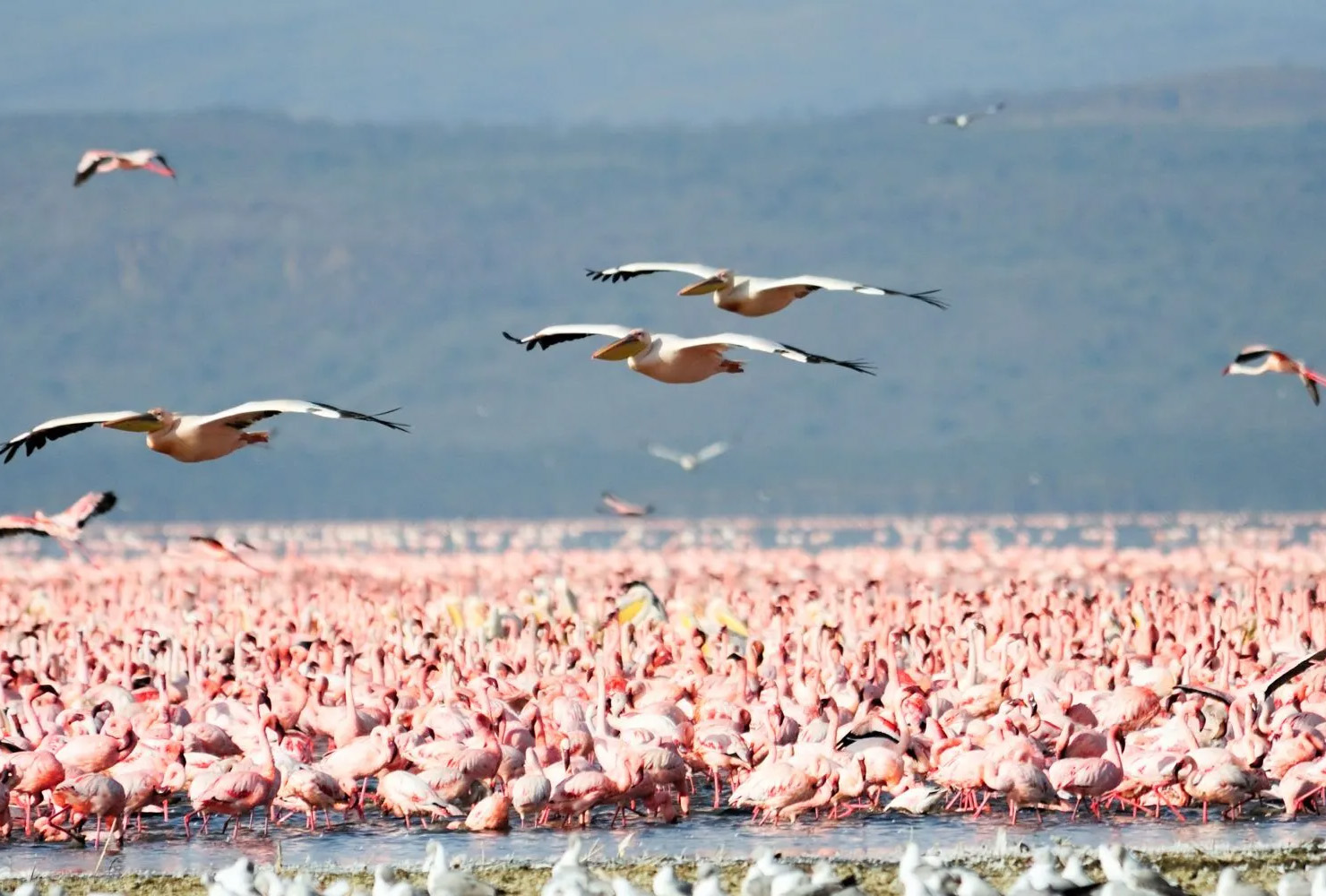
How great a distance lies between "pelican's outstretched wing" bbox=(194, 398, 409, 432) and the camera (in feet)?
33.3

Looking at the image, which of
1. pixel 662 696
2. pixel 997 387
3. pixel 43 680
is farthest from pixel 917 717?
pixel 997 387

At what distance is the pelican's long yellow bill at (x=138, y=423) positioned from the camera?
36.7ft

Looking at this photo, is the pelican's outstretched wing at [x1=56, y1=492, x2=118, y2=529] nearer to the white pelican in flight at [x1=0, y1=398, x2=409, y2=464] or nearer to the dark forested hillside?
the white pelican in flight at [x1=0, y1=398, x2=409, y2=464]

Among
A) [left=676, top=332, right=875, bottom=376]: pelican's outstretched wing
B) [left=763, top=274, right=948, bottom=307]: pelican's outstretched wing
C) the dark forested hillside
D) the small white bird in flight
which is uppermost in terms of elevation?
the dark forested hillside

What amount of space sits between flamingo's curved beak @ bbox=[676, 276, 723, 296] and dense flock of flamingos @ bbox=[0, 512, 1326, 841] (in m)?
2.19

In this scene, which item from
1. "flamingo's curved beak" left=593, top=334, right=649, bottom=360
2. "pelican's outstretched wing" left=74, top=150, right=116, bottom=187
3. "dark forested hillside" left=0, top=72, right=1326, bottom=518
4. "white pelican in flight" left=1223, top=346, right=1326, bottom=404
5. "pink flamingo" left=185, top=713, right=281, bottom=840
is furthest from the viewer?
"dark forested hillside" left=0, top=72, right=1326, bottom=518

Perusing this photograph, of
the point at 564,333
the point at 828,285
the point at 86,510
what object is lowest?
the point at 86,510

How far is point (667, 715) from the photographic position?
1309 cm

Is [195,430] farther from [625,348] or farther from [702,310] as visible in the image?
[702,310]

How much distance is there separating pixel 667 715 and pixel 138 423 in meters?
3.35

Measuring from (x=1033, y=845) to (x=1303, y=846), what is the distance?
1.17 meters

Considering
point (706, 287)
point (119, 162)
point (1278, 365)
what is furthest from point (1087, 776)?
point (119, 162)

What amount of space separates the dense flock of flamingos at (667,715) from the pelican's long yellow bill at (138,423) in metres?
1.53

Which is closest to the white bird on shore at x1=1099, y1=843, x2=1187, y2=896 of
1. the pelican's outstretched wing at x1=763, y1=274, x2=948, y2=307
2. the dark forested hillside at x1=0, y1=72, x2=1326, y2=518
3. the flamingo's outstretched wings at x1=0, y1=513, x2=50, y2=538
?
the pelican's outstretched wing at x1=763, y1=274, x2=948, y2=307
